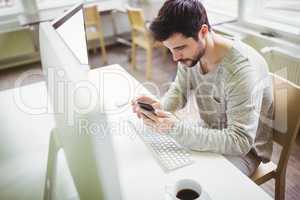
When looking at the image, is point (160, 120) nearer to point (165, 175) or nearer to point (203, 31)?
point (165, 175)

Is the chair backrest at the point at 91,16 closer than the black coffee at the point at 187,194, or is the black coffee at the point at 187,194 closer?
the black coffee at the point at 187,194

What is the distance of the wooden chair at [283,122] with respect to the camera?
1186 mm

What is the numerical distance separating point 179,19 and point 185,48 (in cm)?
12

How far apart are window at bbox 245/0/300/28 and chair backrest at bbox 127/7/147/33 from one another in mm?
1010

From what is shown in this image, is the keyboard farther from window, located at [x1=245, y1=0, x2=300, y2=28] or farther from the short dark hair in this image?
window, located at [x1=245, y1=0, x2=300, y2=28]

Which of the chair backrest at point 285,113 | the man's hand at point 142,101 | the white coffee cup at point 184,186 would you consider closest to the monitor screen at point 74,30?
the man's hand at point 142,101

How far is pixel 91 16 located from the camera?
3594 millimetres

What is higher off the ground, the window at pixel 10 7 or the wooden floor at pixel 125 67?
the window at pixel 10 7

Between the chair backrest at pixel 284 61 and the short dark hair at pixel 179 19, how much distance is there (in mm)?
1271

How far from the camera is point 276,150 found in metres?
2.06

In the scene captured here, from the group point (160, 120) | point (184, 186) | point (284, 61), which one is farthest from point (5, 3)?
point (184, 186)

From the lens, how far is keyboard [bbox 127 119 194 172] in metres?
1.01

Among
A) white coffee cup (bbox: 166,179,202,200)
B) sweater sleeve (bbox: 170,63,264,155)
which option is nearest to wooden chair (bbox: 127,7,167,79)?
sweater sleeve (bbox: 170,63,264,155)

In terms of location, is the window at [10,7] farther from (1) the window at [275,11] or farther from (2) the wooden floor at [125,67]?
(1) the window at [275,11]
